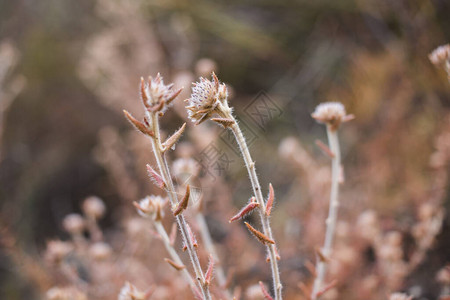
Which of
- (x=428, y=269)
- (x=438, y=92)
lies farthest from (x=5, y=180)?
(x=438, y=92)

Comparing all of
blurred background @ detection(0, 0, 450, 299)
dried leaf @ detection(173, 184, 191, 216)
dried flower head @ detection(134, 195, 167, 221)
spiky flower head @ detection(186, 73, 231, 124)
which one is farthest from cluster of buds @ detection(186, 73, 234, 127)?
blurred background @ detection(0, 0, 450, 299)

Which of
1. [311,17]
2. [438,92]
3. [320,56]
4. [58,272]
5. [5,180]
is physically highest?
[311,17]

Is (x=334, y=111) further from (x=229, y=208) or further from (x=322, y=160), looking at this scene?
(x=322, y=160)

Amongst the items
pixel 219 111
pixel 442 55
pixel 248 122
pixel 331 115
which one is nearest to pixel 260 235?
pixel 219 111

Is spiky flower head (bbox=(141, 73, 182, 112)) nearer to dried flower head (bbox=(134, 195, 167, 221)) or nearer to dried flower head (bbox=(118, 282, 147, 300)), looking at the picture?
dried flower head (bbox=(134, 195, 167, 221))

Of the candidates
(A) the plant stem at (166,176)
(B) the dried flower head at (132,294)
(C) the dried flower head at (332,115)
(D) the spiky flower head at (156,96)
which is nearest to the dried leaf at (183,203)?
(A) the plant stem at (166,176)

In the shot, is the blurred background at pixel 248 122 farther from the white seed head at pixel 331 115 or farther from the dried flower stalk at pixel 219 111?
the dried flower stalk at pixel 219 111
